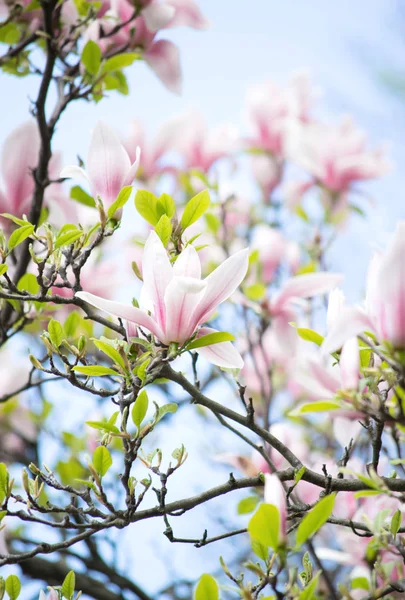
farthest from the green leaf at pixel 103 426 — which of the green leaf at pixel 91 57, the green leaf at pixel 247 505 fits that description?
the green leaf at pixel 91 57

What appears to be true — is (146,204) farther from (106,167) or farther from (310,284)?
(310,284)

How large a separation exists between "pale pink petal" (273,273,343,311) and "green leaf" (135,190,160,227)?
0.74ft

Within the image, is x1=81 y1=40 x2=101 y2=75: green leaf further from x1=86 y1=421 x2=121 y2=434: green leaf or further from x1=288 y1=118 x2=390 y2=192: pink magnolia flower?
x1=288 y1=118 x2=390 y2=192: pink magnolia flower

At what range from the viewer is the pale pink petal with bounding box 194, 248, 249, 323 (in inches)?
25.0

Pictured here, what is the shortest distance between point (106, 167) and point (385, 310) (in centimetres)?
38

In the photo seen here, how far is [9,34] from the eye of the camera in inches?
45.3

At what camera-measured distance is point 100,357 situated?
177 centimetres

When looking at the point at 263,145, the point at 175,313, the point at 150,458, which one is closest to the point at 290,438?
the point at 150,458

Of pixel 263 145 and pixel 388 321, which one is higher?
pixel 388 321

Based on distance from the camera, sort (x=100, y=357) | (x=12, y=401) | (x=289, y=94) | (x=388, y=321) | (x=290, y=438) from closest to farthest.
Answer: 1. (x=388, y=321)
2. (x=290, y=438)
3. (x=12, y=401)
4. (x=100, y=357)
5. (x=289, y=94)

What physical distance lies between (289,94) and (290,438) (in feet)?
4.34

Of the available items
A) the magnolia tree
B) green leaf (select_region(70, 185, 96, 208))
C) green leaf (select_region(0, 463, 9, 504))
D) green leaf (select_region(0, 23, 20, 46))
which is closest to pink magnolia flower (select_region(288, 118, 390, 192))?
the magnolia tree

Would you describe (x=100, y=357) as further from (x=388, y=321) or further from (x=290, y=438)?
(x=388, y=321)

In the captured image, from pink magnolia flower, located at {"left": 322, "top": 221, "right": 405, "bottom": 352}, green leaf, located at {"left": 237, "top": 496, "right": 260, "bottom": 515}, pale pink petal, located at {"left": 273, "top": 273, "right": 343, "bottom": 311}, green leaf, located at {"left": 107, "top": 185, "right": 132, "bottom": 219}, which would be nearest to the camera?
pink magnolia flower, located at {"left": 322, "top": 221, "right": 405, "bottom": 352}
